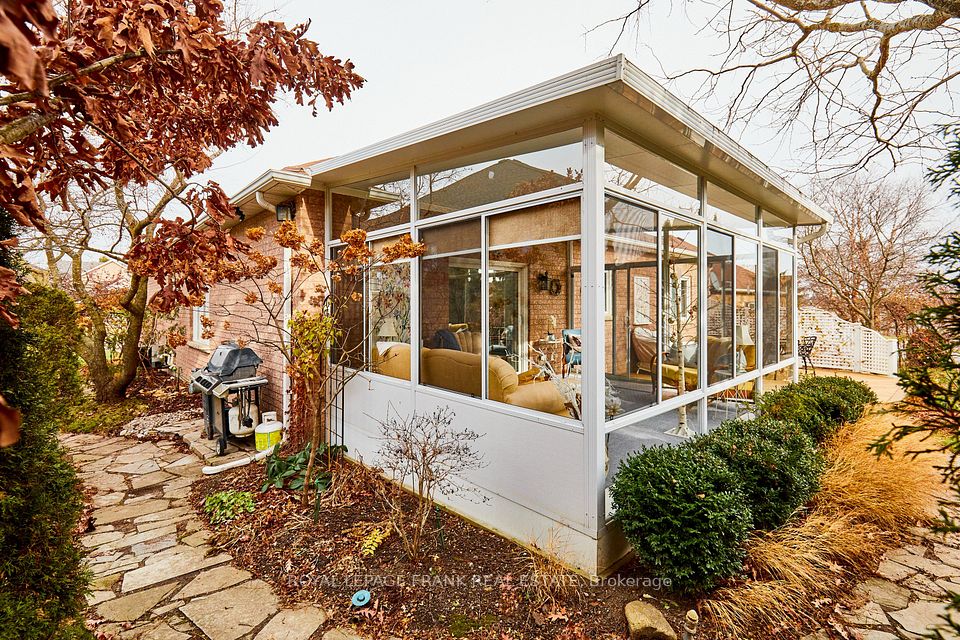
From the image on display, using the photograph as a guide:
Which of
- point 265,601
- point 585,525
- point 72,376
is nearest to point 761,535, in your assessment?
point 585,525

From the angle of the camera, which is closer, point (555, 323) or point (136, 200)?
point (555, 323)

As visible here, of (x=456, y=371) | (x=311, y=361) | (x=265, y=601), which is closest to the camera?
(x=265, y=601)

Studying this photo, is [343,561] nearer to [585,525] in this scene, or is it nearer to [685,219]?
[585,525]

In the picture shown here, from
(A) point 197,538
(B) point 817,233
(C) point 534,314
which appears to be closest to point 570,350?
(C) point 534,314

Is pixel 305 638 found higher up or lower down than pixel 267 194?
lower down

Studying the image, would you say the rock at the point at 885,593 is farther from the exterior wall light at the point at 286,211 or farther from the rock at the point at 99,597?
the exterior wall light at the point at 286,211

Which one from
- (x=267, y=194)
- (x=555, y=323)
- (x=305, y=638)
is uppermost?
(x=267, y=194)

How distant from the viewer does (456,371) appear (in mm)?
3943

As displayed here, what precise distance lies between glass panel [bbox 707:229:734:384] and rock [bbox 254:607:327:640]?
407 cm

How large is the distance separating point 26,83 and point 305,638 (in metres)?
2.90

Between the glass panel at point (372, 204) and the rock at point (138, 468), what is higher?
the glass panel at point (372, 204)

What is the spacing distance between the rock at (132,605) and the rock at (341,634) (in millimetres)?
1250

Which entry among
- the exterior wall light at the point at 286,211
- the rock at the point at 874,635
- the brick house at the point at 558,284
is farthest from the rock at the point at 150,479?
the rock at the point at 874,635

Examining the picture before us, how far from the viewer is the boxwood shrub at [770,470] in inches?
128
